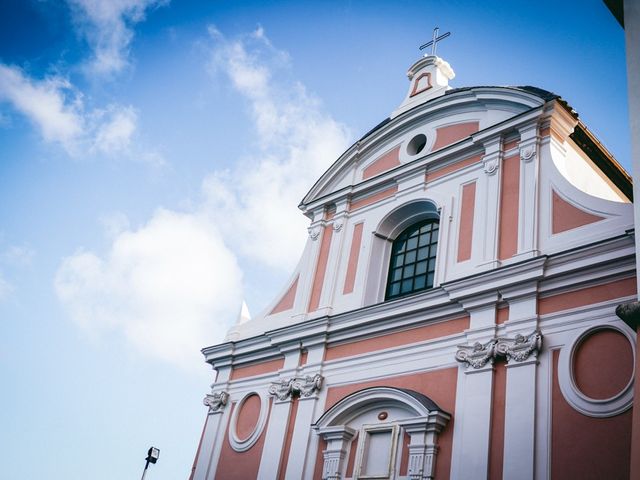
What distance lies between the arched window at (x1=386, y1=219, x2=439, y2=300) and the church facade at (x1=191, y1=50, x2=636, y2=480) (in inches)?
1.2

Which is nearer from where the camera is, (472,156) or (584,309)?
(584,309)

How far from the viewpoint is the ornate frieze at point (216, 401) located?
1365 centimetres

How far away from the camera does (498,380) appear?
9.48 meters

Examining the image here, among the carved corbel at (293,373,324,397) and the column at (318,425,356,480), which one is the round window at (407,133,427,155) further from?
the column at (318,425,356,480)

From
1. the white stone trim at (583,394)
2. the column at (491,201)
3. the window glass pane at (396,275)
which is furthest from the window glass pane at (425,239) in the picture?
the white stone trim at (583,394)

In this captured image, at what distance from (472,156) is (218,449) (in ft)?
24.3

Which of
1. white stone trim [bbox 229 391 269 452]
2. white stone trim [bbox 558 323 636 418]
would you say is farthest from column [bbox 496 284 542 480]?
white stone trim [bbox 229 391 269 452]

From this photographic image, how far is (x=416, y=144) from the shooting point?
14.0 m

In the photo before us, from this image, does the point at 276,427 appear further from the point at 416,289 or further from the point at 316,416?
the point at 416,289

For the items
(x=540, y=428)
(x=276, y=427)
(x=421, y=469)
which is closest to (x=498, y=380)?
(x=540, y=428)

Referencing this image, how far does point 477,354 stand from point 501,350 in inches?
15.1

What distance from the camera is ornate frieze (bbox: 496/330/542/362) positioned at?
920cm

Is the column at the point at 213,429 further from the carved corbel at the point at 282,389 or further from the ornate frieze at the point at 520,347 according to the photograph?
the ornate frieze at the point at 520,347

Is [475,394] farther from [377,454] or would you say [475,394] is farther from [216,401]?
[216,401]
